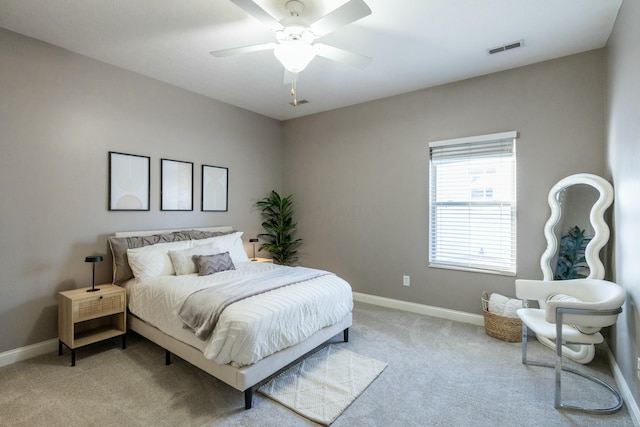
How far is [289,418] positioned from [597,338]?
226 cm

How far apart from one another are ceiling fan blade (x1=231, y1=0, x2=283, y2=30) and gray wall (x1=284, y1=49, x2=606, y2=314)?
97.7 inches

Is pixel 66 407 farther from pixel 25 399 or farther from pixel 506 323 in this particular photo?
pixel 506 323

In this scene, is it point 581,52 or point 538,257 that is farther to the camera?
point 538,257

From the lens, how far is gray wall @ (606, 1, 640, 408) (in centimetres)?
200

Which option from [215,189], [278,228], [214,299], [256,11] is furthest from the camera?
[278,228]

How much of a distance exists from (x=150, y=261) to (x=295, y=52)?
95.0 inches

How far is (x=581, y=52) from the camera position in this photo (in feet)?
9.82

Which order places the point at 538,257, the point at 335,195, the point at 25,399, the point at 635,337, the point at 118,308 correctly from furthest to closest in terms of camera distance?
the point at 335,195
the point at 538,257
the point at 118,308
the point at 25,399
the point at 635,337

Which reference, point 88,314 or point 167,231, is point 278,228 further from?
point 88,314

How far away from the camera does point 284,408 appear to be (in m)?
2.12

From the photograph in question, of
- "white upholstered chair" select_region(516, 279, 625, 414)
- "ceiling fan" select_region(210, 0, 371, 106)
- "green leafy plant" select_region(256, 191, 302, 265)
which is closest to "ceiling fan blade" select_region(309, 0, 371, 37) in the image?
"ceiling fan" select_region(210, 0, 371, 106)

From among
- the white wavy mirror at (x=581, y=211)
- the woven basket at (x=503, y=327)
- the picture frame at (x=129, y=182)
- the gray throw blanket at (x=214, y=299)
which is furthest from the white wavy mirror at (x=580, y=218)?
the picture frame at (x=129, y=182)

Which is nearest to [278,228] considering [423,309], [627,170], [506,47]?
[423,309]

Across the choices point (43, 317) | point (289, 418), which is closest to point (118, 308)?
point (43, 317)
